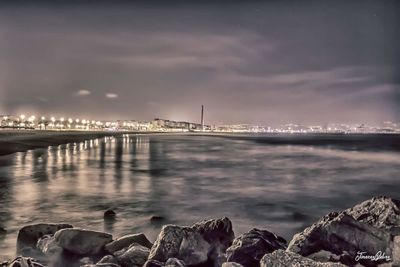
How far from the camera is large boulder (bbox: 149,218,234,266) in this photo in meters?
6.81

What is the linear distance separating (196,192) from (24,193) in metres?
7.85

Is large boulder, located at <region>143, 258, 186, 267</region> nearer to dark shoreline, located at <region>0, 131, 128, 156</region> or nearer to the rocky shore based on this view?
the rocky shore

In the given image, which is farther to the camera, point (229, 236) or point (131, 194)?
point (131, 194)

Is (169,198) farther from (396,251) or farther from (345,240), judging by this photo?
(396,251)

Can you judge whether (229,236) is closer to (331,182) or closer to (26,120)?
(331,182)

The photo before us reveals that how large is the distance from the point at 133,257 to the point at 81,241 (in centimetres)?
135

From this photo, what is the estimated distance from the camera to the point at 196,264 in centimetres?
684

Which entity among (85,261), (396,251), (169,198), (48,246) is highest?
(396,251)

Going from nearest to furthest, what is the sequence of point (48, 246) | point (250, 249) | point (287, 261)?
point (287, 261) < point (250, 249) < point (48, 246)

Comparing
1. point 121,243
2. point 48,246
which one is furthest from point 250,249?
point 48,246

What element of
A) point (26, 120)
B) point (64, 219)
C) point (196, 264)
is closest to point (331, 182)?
point (64, 219)

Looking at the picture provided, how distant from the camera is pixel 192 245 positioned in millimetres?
6930

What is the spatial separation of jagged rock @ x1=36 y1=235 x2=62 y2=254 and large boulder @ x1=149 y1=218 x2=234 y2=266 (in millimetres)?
2121

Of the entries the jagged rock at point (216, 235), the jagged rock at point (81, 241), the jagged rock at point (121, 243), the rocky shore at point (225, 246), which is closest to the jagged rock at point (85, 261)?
the rocky shore at point (225, 246)
